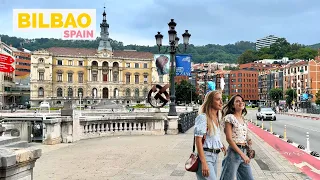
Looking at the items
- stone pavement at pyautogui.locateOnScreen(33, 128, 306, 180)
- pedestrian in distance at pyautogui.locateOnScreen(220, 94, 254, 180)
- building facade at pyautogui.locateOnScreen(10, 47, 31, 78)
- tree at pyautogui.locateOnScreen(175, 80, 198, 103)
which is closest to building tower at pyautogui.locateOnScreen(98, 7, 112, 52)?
tree at pyautogui.locateOnScreen(175, 80, 198, 103)

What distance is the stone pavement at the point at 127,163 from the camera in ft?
29.4

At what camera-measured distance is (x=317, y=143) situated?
1797 cm

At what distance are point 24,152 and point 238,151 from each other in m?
3.29

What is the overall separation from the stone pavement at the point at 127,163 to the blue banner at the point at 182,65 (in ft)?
27.1

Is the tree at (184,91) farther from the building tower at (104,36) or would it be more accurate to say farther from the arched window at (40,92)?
the arched window at (40,92)

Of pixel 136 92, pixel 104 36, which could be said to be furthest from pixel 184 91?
pixel 104 36

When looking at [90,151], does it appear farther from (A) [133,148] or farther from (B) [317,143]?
(B) [317,143]

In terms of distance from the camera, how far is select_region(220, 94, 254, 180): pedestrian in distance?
594 centimetres

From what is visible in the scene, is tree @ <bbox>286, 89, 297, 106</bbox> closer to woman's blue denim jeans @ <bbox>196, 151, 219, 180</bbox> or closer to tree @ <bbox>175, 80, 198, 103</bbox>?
tree @ <bbox>175, 80, 198, 103</bbox>

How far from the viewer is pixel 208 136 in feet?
17.7

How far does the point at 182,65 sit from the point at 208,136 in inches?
691

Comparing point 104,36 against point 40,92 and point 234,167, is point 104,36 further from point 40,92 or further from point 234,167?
point 234,167

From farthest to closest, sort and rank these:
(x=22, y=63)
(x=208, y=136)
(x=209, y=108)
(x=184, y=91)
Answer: (x=22, y=63)
(x=184, y=91)
(x=209, y=108)
(x=208, y=136)

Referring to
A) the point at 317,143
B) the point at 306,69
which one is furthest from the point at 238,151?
the point at 306,69
